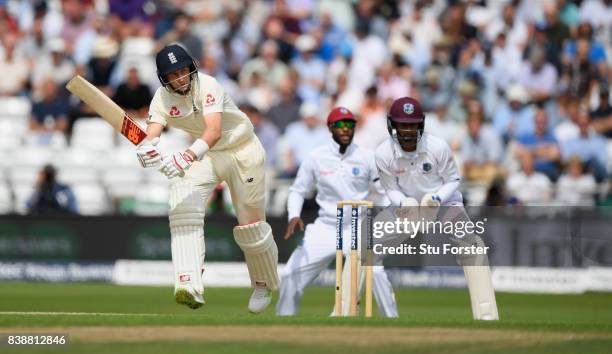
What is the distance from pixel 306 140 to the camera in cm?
1712

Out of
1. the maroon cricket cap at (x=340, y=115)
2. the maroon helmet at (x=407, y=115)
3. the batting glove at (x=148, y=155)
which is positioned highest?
the maroon cricket cap at (x=340, y=115)

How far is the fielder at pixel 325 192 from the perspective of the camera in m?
11.4

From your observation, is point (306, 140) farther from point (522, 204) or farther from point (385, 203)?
point (385, 203)

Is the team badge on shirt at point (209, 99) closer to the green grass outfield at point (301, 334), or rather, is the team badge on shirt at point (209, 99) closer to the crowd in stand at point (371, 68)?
the green grass outfield at point (301, 334)

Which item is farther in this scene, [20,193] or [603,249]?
[20,193]

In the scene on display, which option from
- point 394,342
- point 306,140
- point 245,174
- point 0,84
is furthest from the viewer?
point 0,84

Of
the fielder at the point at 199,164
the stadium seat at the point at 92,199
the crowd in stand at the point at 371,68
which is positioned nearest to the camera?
the fielder at the point at 199,164

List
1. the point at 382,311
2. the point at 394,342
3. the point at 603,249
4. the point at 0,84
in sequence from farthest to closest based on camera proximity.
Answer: the point at 0,84
the point at 603,249
the point at 382,311
the point at 394,342

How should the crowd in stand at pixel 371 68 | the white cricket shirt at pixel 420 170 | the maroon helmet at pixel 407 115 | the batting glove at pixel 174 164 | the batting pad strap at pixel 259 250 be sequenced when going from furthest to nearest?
the crowd in stand at pixel 371 68 → the white cricket shirt at pixel 420 170 → the maroon helmet at pixel 407 115 → the batting pad strap at pixel 259 250 → the batting glove at pixel 174 164

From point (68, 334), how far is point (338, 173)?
4041mm

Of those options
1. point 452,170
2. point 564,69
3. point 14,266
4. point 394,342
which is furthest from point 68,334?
point 564,69

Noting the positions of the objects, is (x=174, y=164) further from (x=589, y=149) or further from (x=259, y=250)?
(x=589, y=149)

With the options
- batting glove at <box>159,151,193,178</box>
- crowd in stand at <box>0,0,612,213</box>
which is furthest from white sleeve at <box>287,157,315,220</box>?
crowd in stand at <box>0,0,612,213</box>

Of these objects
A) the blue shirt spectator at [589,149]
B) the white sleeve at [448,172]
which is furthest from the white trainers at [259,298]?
the blue shirt spectator at [589,149]
